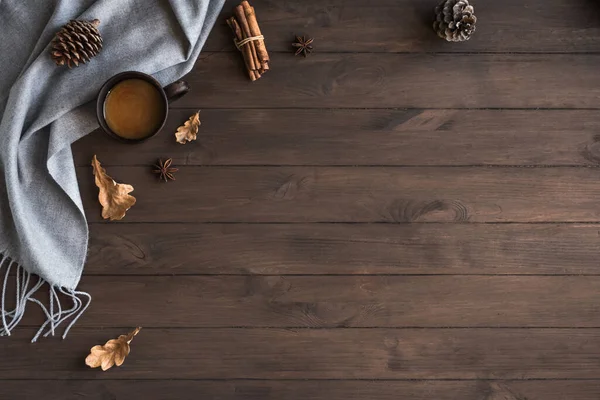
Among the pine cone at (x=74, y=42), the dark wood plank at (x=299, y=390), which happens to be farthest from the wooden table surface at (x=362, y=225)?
the pine cone at (x=74, y=42)

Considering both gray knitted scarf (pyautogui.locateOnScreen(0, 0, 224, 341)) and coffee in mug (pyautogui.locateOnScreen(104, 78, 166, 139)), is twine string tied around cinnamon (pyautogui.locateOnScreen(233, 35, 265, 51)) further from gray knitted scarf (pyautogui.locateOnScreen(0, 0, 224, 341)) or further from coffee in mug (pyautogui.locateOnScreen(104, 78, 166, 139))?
coffee in mug (pyautogui.locateOnScreen(104, 78, 166, 139))

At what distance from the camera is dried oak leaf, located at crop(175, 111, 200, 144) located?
112 cm

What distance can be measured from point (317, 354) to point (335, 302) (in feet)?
0.35

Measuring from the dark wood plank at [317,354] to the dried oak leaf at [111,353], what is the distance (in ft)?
0.04

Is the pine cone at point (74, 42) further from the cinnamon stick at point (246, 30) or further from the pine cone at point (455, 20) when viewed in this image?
the pine cone at point (455, 20)

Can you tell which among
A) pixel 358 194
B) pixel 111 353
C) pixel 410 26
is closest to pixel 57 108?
pixel 111 353

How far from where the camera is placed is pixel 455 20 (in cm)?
110

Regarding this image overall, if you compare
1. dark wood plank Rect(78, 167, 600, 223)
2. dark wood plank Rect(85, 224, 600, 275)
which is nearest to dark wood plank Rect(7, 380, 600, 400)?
dark wood plank Rect(85, 224, 600, 275)

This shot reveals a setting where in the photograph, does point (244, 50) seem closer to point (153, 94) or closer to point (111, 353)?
point (153, 94)

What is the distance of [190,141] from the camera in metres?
1.13

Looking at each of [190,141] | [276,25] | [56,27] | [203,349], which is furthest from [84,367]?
[276,25]

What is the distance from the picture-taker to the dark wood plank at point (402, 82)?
1134 millimetres

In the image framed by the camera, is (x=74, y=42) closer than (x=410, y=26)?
Yes

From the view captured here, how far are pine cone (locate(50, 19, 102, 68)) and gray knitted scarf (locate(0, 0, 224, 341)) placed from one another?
3 cm
